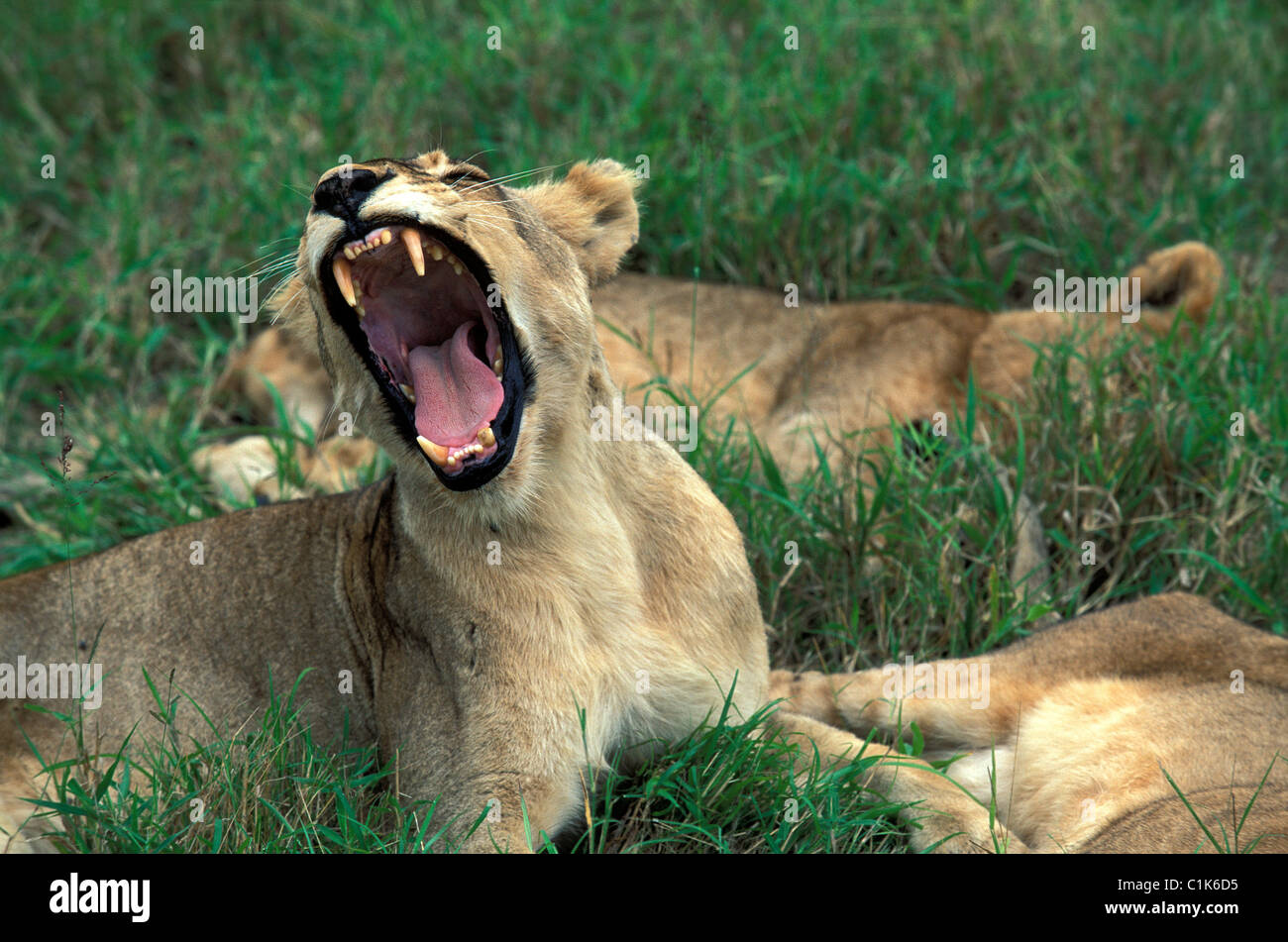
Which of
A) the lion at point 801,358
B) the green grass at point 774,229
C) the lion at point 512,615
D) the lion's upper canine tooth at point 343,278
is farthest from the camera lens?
the lion at point 801,358

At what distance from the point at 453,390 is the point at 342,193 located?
0.50 meters

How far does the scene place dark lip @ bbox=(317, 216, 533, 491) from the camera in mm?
3000

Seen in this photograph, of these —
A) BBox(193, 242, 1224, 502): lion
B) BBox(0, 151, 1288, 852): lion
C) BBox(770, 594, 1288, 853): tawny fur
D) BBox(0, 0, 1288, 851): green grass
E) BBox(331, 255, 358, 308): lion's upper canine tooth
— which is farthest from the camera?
BBox(193, 242, 1224, 502): lion

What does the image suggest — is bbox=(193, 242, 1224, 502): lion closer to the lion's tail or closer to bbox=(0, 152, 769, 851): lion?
the lion's tail

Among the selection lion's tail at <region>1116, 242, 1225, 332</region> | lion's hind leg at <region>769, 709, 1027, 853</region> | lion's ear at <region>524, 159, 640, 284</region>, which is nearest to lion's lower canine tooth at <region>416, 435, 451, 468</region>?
lion's ear at <region>524, 159, 640, 284</region>

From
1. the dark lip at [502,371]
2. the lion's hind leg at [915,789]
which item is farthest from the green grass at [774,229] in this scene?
the dark lip at [502,371]

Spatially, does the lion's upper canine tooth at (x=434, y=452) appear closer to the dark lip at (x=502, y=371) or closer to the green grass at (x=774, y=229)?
the dark lip at (x=502, y=371)

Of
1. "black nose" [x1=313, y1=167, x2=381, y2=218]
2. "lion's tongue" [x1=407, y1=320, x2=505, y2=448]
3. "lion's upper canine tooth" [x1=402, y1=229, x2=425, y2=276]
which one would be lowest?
"lion's tongue" [x1=407, y1=320, x2=505, y2=448]

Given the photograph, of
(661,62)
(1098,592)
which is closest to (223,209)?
(661,62)

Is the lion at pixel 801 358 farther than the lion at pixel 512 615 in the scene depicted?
Yes

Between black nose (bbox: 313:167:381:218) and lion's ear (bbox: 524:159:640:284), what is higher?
black nose (bbox: 313:167:381:218)

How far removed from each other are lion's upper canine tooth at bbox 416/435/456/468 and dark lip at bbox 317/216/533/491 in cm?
1

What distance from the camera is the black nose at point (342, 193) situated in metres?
2.97

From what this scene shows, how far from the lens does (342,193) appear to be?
297 cm
